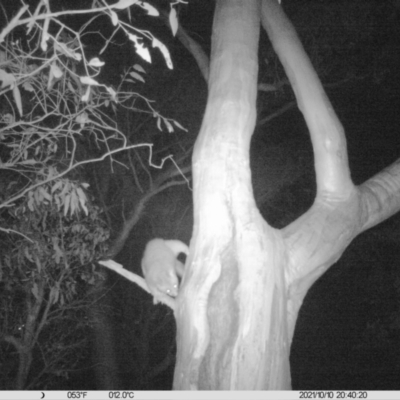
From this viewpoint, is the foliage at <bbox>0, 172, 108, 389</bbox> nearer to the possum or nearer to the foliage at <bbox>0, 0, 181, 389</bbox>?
the foliage at <bbox>0, 0, 181, 389</bbox>

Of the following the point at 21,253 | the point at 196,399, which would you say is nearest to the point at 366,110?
the point at 21,253

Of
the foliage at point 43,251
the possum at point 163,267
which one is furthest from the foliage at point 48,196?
the possum at point 163,267

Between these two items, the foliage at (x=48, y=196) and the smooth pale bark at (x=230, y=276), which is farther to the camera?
the foliage at (x=48, y=196)

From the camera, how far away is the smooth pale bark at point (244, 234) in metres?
2.01

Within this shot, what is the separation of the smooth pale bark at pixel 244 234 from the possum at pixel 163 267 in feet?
6.50

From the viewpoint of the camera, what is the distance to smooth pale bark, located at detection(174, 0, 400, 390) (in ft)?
6.59

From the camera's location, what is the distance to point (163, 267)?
4.35 metres

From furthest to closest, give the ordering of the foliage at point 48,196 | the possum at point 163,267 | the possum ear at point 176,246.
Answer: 1. the possum ear at point 176,246
2. the possum at point 163,267
3. the foliage at point 48,196

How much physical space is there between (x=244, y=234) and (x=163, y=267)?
2365mm

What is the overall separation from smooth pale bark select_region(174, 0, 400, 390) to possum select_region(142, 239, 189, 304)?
1980 mm

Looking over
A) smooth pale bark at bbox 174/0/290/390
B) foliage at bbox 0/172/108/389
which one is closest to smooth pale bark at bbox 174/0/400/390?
smooth pale bark at bbox 174/0/290/390

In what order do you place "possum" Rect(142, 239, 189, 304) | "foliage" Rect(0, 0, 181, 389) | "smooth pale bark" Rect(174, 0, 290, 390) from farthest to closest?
"possum" Rect(142, 239, 189, 304)
"foliage" Rect(0, 0, 181, 389)
"smooth pale bark" Rect(174, 0, 290, 390)

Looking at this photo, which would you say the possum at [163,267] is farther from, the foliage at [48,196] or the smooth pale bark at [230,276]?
the smooth pale bark at [230,276]

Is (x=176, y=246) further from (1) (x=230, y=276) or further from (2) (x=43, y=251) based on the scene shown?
(1) (x=230, y=276)
